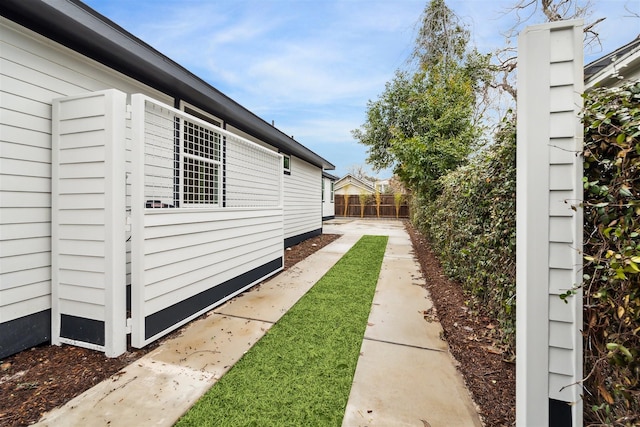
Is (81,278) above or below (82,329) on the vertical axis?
above

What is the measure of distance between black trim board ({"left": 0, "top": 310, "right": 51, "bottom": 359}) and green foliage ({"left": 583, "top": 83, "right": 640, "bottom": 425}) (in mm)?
4028

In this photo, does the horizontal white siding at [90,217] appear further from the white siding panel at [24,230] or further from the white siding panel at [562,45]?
the white siding panel at [562,45]

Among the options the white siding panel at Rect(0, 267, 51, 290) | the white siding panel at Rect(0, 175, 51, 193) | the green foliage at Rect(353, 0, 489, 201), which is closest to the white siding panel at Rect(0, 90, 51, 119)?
the white siding panel at Rect(0, 175, 51, 193)

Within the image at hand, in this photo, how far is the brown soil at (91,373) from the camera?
5.80 ft

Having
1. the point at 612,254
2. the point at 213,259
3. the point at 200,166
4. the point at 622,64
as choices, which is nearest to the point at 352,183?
the point at 622,64

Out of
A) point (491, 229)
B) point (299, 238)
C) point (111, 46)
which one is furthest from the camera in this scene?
point (299, 238)

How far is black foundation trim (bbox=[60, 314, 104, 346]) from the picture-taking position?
241 centimetres

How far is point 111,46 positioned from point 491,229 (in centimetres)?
426

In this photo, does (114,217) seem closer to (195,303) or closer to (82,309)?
(82,309)

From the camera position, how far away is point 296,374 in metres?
2.15

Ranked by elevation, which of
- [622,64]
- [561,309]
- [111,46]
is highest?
Answer: [622,64]

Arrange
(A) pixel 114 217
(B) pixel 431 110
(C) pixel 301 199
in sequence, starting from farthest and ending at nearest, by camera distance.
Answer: (C) pixel 301 199
(B) pixel 431 110
(A) pixel 114 217

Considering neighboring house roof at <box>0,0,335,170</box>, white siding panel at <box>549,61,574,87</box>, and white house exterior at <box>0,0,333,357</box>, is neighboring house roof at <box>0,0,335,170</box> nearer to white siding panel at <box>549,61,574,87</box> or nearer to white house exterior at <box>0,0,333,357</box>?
white house exterior at <box>0,0,333,357</box>

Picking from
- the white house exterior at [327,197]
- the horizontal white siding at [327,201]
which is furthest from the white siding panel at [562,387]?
the horizontal white siding at [327,201]
